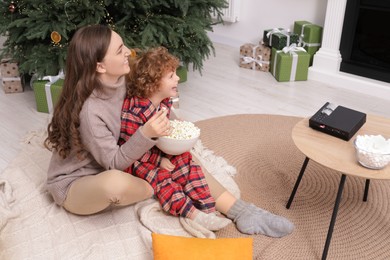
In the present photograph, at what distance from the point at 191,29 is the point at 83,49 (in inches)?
45.3

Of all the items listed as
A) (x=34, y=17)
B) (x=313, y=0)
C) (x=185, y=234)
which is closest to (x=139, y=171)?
(x=185, y=234)

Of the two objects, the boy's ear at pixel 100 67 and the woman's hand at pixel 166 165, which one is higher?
the boy's ear at pixel 100 67

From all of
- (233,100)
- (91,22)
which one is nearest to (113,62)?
(91,22)

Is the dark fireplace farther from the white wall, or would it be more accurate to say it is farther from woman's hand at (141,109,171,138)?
woman's hand at (141,109,171,138)

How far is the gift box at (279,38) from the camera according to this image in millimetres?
3100

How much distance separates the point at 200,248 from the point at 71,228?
495mm

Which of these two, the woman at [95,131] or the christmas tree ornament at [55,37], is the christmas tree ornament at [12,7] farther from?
the woman at [95,131]

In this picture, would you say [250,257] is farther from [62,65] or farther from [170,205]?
[62,65]

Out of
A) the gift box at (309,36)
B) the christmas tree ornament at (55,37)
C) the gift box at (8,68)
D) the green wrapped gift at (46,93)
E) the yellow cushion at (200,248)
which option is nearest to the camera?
the yellow cushion at (200,248)

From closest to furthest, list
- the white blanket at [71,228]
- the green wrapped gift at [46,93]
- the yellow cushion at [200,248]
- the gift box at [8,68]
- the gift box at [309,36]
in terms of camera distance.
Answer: the yellow cushion at [200,248], the white blanket at [71,228], the green wrapped gift at [46,93], the gift box at [8,68], the gift box at [309,36]

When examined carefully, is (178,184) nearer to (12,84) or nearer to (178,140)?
(178,140)

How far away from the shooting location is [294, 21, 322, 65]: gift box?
314cm

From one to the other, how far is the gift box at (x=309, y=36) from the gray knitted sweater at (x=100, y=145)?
6.57ft

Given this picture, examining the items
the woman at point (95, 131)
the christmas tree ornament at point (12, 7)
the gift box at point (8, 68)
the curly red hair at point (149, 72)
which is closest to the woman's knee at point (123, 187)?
Answer: the woman at point (95, 131)
